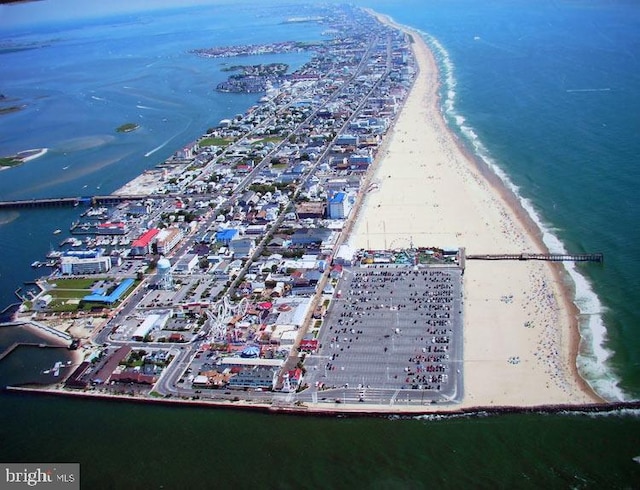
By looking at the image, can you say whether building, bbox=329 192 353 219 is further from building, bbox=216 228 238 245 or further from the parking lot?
the parking lot

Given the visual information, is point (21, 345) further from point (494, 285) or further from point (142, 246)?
point (494, 285)

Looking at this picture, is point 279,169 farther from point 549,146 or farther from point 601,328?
point 601,328

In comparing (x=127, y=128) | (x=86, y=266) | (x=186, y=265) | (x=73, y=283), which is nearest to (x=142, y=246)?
(x=86, y=266)

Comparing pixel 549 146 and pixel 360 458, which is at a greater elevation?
pixel 549 146

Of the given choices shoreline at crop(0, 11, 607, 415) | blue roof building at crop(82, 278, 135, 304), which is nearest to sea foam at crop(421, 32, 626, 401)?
shoreline at crop(0, 11, 607, 415)

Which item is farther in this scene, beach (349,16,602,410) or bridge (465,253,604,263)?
bridge (465,253,604,263)

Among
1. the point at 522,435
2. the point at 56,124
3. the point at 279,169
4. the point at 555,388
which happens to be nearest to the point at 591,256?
the point at 555,388

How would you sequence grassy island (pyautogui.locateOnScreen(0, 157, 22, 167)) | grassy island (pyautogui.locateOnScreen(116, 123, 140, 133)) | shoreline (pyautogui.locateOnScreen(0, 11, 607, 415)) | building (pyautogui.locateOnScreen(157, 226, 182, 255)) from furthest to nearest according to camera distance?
1. grassy island (pyautogui.locateOnScreen(116, 123, 140, 133))
2. grassy island (pyautogui.locateOnScreen(0, 157, 22, 167))
3. building (pyautogui.locateOnScreen(157, 226, 182, 255))
4. shoreline (pyautogui.locateOnScreen(0, 11, 607, 415))
